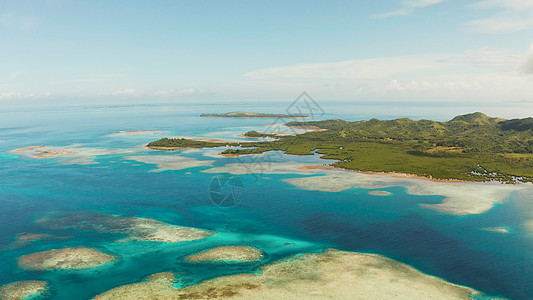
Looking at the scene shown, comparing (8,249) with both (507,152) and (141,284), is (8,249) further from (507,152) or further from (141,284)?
(507,152)

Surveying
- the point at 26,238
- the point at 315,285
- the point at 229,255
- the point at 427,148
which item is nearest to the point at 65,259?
the point at 26,238

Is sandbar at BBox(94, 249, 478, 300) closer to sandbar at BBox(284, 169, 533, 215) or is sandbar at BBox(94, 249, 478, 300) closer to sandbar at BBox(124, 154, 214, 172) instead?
sandbar at BBox(284, 169, 533, 215)

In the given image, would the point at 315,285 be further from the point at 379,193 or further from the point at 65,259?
the point at 379,193

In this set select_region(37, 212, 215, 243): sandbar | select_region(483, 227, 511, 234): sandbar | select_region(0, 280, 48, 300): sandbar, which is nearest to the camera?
select_region(0, 280, 48, 300): sandbar

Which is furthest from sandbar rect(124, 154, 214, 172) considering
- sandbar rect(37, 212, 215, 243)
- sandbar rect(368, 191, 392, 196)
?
sandbar rect(368, 191, 392, 196)

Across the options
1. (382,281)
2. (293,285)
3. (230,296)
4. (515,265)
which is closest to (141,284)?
(230,296)
